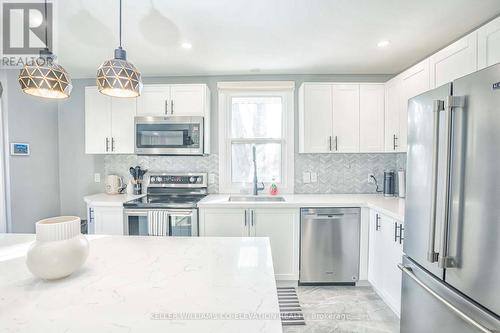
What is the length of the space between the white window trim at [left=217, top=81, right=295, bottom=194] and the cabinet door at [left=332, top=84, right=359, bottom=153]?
55 cm

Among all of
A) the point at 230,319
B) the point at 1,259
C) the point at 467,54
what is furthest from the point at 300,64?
the point at 1,259

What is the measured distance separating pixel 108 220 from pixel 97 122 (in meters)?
1.21

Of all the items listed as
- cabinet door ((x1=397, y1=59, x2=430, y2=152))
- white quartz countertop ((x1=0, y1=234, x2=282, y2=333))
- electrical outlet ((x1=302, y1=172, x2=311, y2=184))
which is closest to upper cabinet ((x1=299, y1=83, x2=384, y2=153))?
cabinet door ((x1=397, y1=59, x2=430, y2=152))

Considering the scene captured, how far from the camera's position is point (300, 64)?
2785mm

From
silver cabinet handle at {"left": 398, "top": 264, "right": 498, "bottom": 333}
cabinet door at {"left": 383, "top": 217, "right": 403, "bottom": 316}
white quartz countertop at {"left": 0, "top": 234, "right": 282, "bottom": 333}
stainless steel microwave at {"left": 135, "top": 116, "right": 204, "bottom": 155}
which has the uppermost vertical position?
stainless steel microwave at {"left": 135, "top": 116, "right": 204, "bottom": 155}

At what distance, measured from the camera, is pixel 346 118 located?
9.28 ft

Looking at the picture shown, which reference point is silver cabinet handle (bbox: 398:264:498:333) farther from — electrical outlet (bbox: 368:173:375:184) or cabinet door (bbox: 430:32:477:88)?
electrical outlet (bbox: 368:173:375:184)

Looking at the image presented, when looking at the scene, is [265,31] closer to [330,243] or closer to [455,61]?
[455,61]

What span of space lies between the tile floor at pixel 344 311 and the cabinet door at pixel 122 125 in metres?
2.56

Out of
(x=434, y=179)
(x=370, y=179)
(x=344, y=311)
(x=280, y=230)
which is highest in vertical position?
(x=434, y=179)

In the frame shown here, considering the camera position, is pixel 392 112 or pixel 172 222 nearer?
pixel 172 222

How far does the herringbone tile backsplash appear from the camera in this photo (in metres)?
3.13

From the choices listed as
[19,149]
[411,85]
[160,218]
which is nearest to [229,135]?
[160,218]

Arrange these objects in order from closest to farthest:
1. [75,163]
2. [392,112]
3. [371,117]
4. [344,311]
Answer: [344,311] < [392,112] < [371,117] < [75,163]
